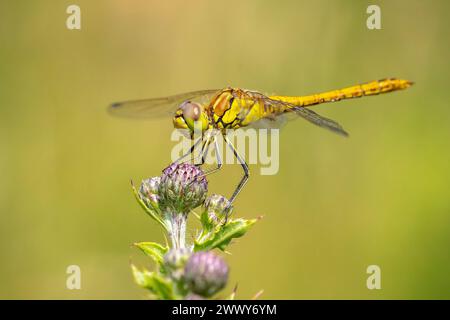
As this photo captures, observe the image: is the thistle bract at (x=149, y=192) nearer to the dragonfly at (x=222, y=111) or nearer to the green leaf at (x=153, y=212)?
the green leaf at (x=153, y=212)

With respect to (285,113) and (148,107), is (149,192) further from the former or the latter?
(285,113)

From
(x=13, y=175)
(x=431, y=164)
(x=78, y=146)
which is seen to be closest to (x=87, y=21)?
(x=78, y=146)

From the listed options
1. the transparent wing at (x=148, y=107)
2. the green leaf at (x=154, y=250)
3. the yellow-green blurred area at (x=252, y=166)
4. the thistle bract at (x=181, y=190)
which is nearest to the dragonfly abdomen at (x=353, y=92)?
the transparent wing at (x=148, y=107)

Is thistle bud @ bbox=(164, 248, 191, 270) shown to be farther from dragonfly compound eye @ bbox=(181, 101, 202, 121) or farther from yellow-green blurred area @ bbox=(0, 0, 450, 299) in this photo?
yellow-green blurred area @ bbox=(0, 0, 450, 299)

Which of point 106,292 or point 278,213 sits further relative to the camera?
point 278,213

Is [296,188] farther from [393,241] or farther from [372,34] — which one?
[372,34]

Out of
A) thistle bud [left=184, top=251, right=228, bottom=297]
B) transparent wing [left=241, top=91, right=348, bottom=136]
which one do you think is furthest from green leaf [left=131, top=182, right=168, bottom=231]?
transparent wing [left=241, top=91, right=348, bottom=136]

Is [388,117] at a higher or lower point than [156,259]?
higher
